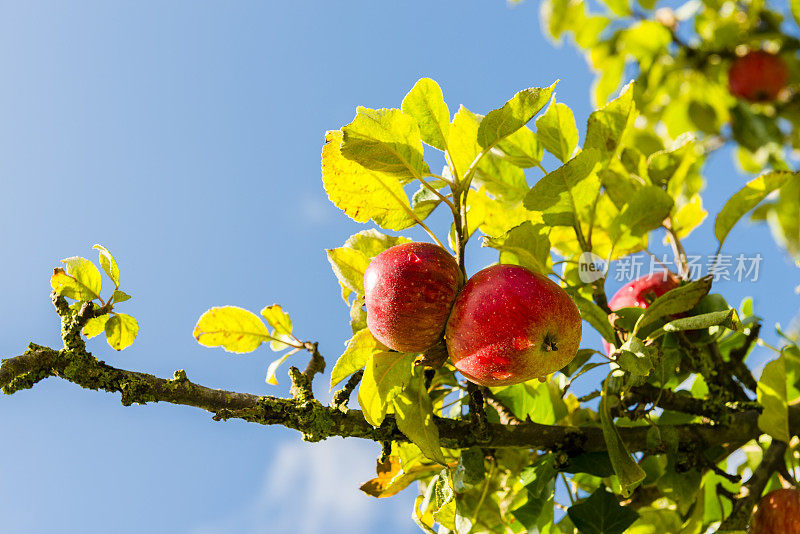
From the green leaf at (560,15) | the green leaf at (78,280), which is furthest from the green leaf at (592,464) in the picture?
the green leaf at (560,15)

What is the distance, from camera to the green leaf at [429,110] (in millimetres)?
939

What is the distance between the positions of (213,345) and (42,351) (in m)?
0.34

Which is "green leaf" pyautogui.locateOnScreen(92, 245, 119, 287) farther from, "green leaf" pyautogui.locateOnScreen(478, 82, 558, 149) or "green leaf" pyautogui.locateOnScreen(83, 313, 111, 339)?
"green leaf" pyautogui.locateOnScreen(478, 82, 558, 149)

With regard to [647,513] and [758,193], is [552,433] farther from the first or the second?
[758,193]

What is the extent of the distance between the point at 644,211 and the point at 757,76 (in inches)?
81.3

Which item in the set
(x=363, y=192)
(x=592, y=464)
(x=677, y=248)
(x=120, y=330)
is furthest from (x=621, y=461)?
(x=120, y=330)

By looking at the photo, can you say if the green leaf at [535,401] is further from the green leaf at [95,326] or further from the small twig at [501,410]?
the green leaf at [95,326]

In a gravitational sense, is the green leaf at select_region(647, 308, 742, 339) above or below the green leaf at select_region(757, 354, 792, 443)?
above

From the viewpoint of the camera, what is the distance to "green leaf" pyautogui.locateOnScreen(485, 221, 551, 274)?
3.18ft

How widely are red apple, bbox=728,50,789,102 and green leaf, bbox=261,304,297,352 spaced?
97.3 inches

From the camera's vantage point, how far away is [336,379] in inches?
38.6

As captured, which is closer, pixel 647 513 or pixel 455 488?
pixel 455 488

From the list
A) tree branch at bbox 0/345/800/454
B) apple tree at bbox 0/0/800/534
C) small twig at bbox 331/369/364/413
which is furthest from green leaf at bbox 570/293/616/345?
small twig at bbox 331/369/364/413

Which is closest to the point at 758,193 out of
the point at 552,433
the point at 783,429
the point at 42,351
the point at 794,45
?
the point at 783,429
